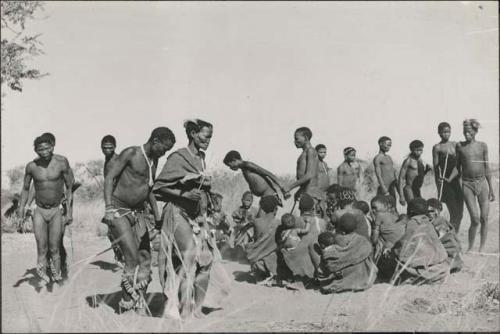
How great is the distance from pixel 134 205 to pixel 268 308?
163 cm

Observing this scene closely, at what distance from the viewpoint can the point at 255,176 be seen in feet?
27.4

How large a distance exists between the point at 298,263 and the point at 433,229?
161cm

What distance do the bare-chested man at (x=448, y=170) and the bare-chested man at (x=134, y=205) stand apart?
19.0 ft

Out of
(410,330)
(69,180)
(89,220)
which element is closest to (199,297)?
(410,330)

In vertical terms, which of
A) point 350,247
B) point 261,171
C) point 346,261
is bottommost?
point 346,261

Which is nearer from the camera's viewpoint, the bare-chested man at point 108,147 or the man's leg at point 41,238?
the man's leg at point 41,238

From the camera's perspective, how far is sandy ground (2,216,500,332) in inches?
178

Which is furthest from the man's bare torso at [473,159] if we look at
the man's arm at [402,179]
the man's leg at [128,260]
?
the man's leg at [128,260]

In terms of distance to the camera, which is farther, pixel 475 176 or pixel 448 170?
pixel 448 170

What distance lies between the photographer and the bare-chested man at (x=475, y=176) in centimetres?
936

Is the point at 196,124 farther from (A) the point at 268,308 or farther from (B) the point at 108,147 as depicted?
(B) the point at 108,147

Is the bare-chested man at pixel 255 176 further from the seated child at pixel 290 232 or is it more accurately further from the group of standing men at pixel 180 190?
the seated child at pixel 290 232

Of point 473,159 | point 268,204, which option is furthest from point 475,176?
point 268,204

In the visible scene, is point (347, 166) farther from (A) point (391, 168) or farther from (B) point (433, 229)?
(B) point (433, 229)
